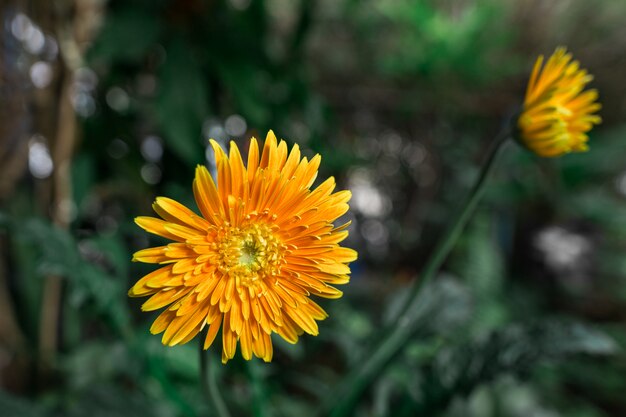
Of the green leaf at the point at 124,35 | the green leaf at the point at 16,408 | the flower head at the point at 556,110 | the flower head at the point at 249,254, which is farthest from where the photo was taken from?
the green leaf at the point at 124,35

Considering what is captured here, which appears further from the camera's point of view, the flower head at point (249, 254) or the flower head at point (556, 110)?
the flower head at point (556, 110)

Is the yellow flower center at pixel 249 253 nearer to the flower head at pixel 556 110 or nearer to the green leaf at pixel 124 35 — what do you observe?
the flower head at pixel 556 110

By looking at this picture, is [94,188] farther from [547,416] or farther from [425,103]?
[425,103]

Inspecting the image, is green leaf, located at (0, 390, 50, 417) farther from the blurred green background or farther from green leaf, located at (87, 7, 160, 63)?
green leaf, located at (87, 7, 160, 63)

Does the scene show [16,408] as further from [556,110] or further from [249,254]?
[556,110]

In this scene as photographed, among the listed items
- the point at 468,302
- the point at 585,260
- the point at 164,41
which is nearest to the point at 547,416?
the point at 468,302

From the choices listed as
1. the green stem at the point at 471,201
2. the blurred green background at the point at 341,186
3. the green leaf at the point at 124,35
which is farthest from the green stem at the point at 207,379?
the green leaf at the point at 124,35

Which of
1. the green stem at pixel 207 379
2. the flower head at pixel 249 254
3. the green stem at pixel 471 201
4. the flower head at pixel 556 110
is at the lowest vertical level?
the green stem at pixel 207 379
